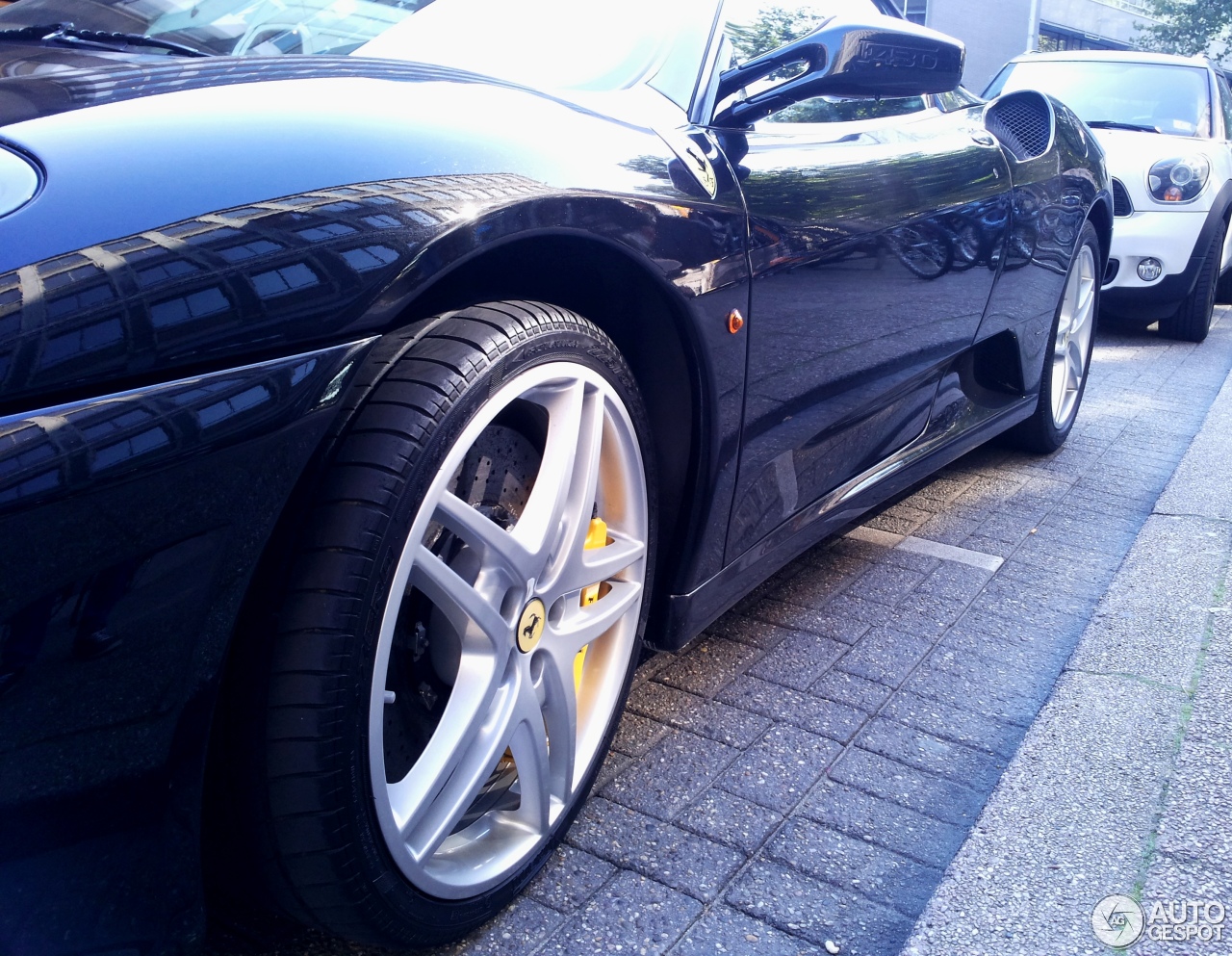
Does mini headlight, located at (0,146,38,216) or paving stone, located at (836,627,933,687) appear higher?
mini headlight, located at (0,146,38,216)

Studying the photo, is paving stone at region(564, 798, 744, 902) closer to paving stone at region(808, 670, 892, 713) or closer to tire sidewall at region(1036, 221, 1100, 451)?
paving stone at region(808, 670, 892, 713)

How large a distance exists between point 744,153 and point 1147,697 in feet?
4.25

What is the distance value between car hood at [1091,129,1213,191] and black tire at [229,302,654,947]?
6.32m

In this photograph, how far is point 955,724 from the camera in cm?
220

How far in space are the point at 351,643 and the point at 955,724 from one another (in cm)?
143

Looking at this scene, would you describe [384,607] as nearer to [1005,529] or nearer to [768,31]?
[768,31]

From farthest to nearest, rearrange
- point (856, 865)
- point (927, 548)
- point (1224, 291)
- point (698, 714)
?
point (1224, 291)
point (927, 548)
point (698, 714)
point (856, 865)

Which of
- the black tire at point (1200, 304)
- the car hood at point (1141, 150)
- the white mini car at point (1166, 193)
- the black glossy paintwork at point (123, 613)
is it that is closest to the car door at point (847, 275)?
the black glossy paintwork at point (123, 613)

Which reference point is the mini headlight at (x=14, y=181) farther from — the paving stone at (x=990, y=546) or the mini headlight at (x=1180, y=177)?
the mini headlight at (x=1180, y=177)

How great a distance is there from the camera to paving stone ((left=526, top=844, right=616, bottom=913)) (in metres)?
1.65

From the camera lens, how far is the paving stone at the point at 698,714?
2127mm

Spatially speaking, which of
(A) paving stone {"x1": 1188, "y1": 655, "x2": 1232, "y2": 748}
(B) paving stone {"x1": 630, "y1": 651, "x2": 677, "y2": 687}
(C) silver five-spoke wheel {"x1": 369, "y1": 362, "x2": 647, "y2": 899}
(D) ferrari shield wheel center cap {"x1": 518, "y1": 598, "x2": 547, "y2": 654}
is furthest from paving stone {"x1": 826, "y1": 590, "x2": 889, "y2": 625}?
(D) ferrari shield wheel center cap {"x1": 518, "y1": 598, "x2": 547, "y2": 654}

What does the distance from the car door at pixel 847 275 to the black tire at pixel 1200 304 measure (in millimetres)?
4435

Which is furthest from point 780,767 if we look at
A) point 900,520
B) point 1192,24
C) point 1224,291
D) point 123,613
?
point 1192,24
